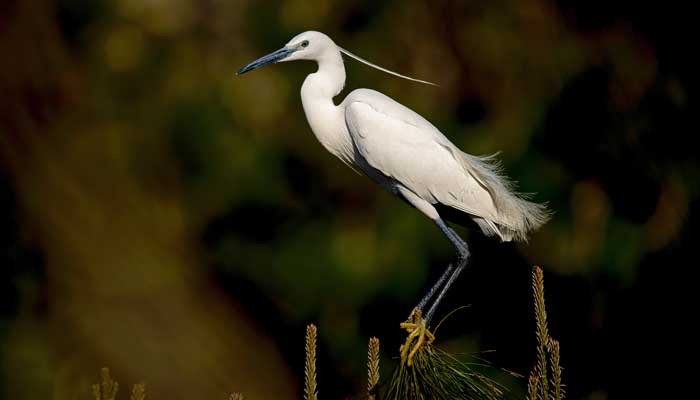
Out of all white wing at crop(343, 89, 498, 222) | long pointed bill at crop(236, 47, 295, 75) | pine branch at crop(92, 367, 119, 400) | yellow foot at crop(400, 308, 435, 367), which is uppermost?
long pointed bill at crop(236, 47, 295, 75)

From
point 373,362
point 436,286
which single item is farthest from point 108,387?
point 436,286

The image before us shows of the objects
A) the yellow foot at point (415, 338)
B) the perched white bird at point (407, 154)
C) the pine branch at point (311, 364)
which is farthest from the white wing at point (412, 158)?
the pine branch at point (311, 364)

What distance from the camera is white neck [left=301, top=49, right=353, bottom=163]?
6.32ft

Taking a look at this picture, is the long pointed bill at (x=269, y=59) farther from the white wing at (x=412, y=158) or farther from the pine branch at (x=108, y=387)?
the pine branch at (x=108, y=387)

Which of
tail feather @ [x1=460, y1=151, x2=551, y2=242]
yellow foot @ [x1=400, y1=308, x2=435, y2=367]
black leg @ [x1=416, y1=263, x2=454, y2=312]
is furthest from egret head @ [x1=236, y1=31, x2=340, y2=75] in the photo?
yellow foot @ [x1=400, y1=308, x2=435, y2=367]

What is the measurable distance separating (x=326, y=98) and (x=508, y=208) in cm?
49

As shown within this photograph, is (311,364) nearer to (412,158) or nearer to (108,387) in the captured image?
(108,387)

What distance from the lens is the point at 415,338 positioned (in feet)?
4.69

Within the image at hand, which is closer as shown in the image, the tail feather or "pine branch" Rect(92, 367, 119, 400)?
"pine branch" Rect(92, 367, 119, 400)

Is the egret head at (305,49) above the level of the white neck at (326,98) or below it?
above

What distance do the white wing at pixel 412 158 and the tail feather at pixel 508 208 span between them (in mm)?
16

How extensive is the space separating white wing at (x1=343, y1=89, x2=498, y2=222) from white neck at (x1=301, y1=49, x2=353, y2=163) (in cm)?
4

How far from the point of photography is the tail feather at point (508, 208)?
190 cm

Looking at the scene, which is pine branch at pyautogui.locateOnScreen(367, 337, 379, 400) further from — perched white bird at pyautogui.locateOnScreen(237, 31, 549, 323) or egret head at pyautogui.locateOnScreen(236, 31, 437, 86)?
egret head at pyautogui.locateOnScreen(236, 31, 437, 86)
